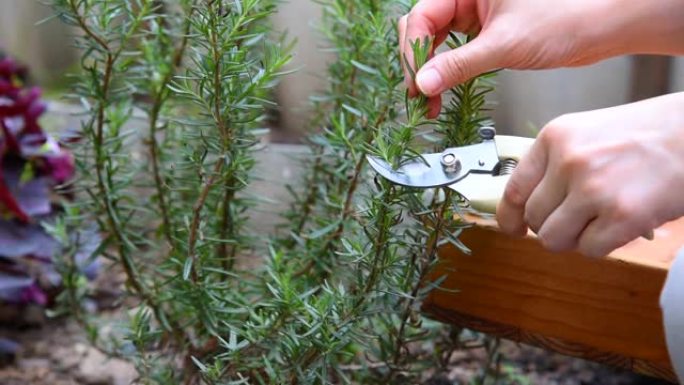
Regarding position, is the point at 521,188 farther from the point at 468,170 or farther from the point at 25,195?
the point at 25,195

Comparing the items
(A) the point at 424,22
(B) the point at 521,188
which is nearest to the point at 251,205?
(A) the point at 424,22

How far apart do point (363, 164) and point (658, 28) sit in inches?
15.1

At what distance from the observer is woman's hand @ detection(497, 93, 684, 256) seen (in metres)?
0.74

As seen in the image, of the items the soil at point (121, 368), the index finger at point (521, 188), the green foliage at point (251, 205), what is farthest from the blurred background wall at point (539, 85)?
the index finger at point (521, 188)

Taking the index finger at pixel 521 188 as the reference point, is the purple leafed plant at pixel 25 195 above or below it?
below

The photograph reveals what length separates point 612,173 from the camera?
739 millimetres

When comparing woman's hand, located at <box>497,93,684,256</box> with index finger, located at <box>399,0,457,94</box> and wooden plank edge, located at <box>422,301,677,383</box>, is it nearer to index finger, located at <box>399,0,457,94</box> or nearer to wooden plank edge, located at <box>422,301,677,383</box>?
index finger, located at <box>399,0,457,94</box>

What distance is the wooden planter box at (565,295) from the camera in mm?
1031

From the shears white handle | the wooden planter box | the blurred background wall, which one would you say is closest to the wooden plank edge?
the wooden planter box

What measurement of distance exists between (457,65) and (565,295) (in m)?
0.34

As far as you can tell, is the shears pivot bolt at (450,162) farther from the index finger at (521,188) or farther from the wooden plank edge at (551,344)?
the wooden plank edge at (551,344)

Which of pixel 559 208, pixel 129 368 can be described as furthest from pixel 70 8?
pixel 129 368

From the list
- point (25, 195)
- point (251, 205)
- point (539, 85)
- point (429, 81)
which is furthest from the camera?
point (539, 85)

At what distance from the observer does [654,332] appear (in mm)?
1034
